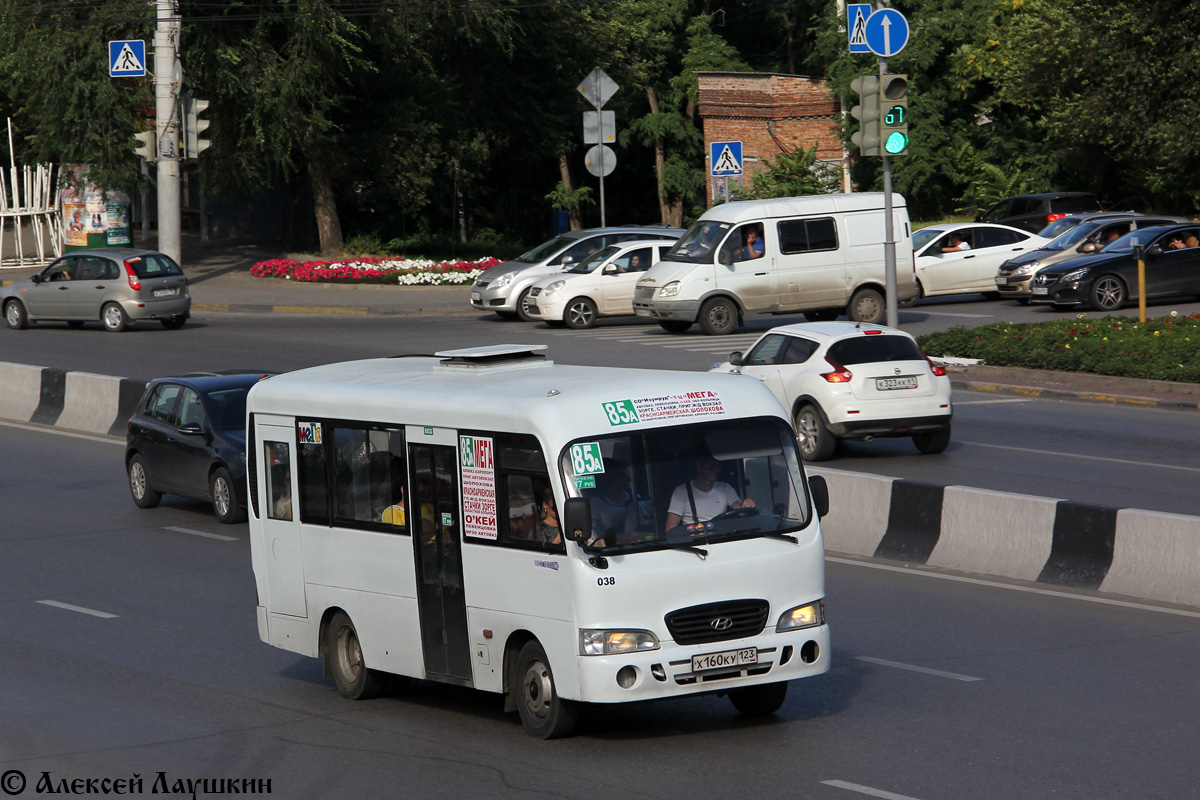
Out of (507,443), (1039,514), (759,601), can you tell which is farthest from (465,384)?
(1039,514)

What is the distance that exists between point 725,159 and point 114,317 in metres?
12.4

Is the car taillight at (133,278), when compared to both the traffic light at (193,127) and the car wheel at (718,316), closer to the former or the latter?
the traffic light at (193,127)

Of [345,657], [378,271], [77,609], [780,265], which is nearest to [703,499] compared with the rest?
[345,657]

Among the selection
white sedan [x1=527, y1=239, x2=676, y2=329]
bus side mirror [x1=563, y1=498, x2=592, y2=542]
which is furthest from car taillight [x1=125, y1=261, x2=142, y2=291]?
bus side mirror [x1=563, y1=498, x2=592, y2=542]

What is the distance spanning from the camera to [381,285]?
122ft

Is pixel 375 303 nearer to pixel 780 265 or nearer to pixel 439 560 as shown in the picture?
pixel 780 265

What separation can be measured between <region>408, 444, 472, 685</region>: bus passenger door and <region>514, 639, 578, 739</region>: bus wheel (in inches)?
16.6

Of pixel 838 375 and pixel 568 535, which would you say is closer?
pixel 568 535

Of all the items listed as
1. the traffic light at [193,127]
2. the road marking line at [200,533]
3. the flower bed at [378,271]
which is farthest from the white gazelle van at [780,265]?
the road marking line at [200,533]

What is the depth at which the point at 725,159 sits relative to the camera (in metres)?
30.5

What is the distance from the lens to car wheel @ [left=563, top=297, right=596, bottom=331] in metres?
30.1

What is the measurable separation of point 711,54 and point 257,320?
92.0ft

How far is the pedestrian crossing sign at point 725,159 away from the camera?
30.3 metres

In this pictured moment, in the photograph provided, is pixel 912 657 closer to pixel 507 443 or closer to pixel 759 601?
pixel 759 601
